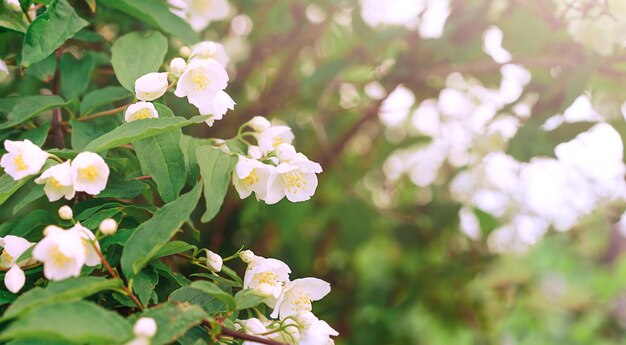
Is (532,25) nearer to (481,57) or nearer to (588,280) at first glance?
(481,57)

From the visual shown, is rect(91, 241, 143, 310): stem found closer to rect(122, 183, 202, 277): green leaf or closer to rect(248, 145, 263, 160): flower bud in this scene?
rect(122, 183, 202, 277): green leaf

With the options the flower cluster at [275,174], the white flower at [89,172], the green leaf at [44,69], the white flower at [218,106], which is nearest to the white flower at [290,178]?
the flower cluster at [275,174]

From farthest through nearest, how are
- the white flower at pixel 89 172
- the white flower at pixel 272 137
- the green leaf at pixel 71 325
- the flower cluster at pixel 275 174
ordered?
the white flower at pixel 272 137 < the flower cluster at pixel 275 174 < the white flower at pixel 89 172 < the green leaf at pixel 71 325

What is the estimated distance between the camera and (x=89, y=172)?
76 cm

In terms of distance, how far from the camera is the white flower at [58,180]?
75 centimetres

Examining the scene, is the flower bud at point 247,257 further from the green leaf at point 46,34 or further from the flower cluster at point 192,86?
the green leaf at point 46,34

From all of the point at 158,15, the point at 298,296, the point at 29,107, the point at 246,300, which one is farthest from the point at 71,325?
the point at 158,15

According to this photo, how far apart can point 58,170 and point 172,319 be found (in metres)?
0.26

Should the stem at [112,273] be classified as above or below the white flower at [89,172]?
below

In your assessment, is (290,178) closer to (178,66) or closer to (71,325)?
(178,66)

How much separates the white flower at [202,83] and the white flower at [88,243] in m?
0.25

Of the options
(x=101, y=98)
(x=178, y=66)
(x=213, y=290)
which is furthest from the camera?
(x=101, y=98)

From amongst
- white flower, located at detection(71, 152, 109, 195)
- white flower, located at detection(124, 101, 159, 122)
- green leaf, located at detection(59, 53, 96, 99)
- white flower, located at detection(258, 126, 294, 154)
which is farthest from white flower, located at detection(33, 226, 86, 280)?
green leaf, located at detection(59, 53, 96, 99)

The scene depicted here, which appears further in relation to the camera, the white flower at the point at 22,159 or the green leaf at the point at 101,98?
the green leaf at the point at 101,98
